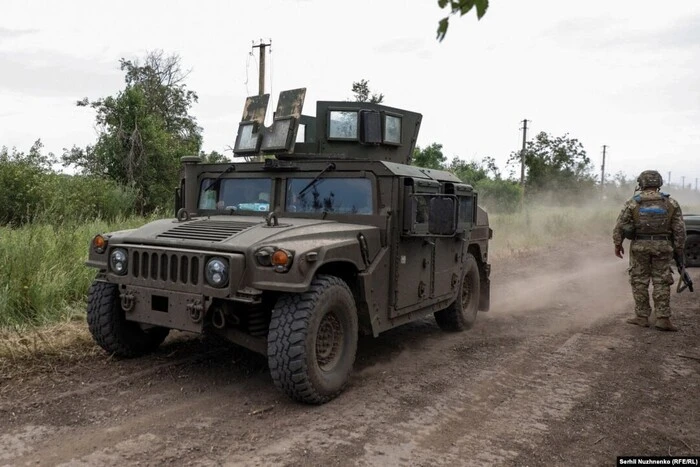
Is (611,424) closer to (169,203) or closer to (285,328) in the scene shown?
A: (285,328)

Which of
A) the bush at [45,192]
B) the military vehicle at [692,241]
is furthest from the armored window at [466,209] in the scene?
the bush at [45,192]

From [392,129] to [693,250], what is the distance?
769 centimetres

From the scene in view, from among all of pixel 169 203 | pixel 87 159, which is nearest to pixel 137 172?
pixel 169 203

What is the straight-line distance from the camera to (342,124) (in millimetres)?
5746

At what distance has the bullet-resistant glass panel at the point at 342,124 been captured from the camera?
5.70 metres

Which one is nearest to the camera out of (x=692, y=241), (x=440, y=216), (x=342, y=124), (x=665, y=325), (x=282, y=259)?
(x=282, y=259)

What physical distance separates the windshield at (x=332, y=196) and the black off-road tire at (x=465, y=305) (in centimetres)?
186

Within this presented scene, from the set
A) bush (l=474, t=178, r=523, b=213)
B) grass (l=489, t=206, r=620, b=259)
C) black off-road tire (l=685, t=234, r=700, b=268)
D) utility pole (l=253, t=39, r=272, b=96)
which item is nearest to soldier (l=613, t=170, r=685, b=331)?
black off-road tire (l=685, t=234, r=700, b=268)

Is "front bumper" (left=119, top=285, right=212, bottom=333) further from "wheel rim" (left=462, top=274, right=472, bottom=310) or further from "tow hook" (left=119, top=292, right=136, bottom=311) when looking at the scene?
"wheel rim" (left=462, top=274, right=472, bottom=310)

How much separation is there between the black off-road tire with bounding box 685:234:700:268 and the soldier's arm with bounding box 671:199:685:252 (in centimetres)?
455

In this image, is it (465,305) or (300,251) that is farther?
(465,305)

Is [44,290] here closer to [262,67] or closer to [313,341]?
[313,341]

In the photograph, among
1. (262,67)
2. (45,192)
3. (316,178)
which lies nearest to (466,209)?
(316,178)

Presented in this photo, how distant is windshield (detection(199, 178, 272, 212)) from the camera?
516 cm
